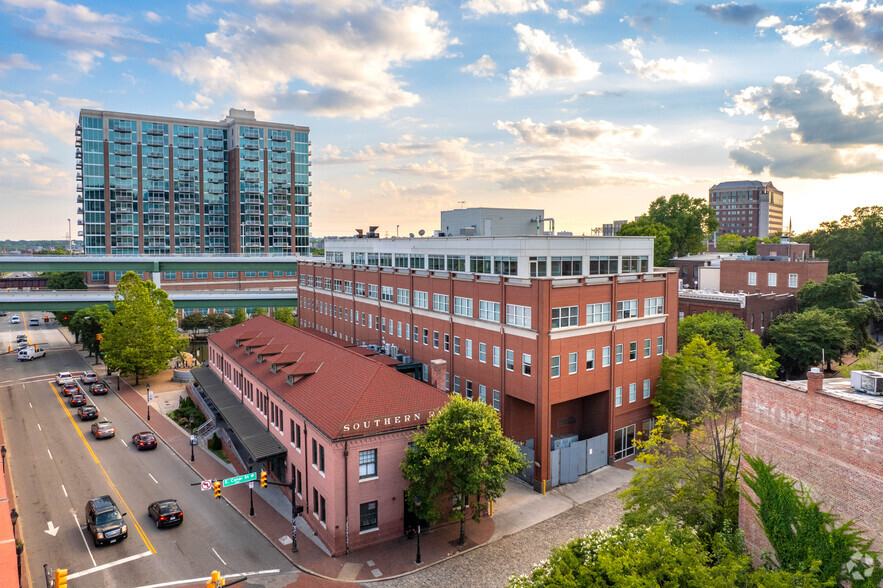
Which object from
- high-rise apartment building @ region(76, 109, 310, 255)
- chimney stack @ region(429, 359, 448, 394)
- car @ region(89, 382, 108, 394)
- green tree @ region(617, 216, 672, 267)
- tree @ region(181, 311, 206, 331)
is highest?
high-rise apartment building @ region(76, 109, 310, 255)

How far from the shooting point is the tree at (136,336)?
6912cm

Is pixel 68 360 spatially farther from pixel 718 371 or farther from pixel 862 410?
pixel 862 410

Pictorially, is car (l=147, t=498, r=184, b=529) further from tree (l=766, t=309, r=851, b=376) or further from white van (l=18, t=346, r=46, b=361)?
white van (l=18, t=346, r=46, b=361)

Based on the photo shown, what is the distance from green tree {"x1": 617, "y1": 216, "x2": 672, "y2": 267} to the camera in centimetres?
10075

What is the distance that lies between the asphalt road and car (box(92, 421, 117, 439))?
0.45 m

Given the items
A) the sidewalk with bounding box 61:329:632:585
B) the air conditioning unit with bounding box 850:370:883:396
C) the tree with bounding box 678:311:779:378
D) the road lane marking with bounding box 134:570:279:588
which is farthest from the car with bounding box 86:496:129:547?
the tree with bounding box 678:311:779:378

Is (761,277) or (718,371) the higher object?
(761,277)

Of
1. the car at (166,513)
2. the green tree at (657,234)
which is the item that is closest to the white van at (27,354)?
the car at (166,513)

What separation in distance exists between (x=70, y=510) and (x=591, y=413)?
3776 centimetres

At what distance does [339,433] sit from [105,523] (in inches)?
599

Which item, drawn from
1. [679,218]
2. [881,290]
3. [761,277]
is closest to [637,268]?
[761,277]

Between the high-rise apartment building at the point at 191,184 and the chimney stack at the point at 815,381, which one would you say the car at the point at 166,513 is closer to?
the chimney stack at the point at 815,381

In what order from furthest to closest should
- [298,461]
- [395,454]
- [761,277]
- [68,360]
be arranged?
[68,360], [761,277], [298,461], [395,454]

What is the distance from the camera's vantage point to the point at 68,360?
87.3 meters
